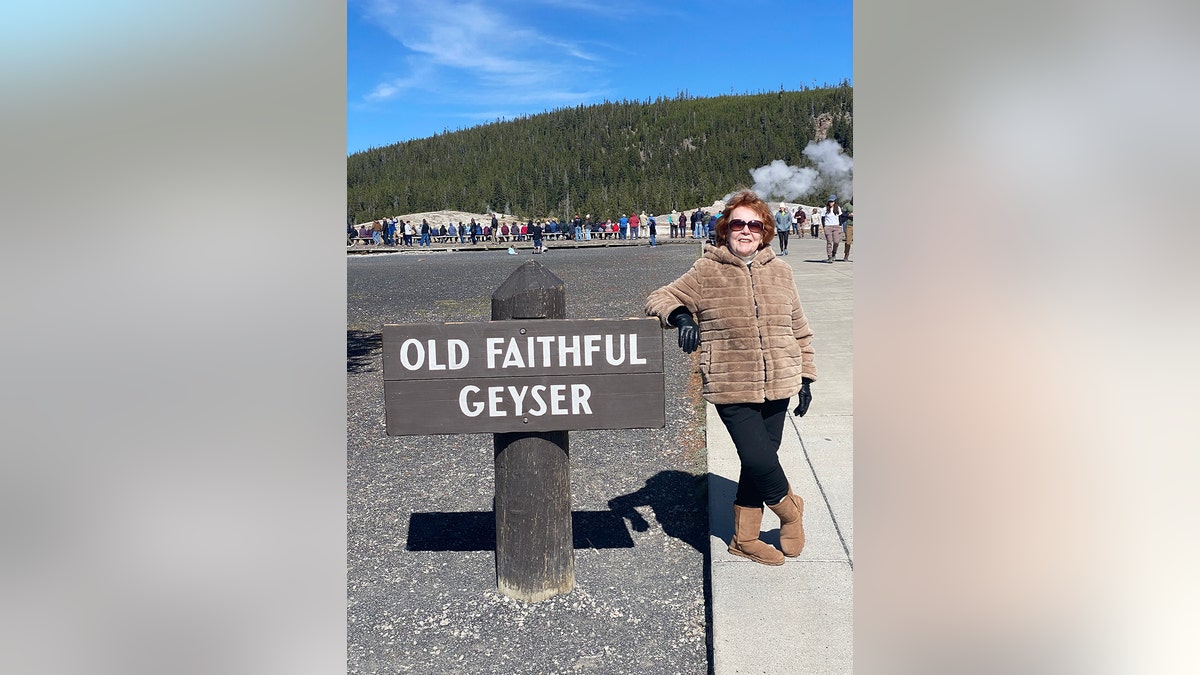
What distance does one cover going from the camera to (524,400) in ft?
8.82

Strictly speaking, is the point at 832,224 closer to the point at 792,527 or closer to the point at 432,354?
the point at 792,527

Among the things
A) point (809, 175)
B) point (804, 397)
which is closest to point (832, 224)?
point (804, 397)

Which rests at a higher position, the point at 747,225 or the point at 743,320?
the point at 747,225

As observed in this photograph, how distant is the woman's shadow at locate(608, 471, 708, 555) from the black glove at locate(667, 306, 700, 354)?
1.07 m

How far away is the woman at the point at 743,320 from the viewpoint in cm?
288

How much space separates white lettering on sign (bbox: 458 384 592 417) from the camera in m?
2.69

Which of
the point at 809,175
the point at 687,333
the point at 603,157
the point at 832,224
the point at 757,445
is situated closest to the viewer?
the point at 687,333

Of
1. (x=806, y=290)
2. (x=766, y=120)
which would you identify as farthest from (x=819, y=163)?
(x=806, y=290)

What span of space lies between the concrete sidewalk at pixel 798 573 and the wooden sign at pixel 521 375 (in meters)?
0.71

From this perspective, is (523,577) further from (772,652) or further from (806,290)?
(806,290)

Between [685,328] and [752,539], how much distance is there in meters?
0.93

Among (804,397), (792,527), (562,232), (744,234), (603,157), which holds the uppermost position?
(603,157)

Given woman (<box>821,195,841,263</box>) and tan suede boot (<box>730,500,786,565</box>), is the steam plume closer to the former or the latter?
woman (<box>821,195,841,263</box>)
